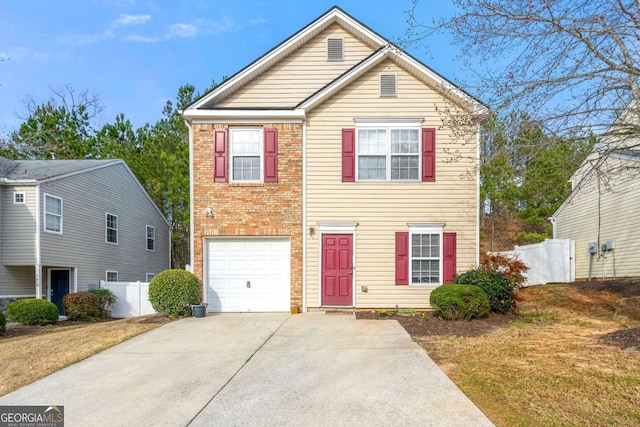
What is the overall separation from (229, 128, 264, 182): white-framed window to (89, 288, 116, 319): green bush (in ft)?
25.6

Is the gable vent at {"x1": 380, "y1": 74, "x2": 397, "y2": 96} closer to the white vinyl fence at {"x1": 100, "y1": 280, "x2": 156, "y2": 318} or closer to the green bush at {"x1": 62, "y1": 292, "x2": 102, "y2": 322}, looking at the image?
the white vinyl fence at {"x1": 100, "y1": 280, "x2": 156, "y2": 318}

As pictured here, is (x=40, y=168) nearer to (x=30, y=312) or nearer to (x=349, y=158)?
(x=30, y=312)

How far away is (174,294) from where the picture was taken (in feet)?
39.2

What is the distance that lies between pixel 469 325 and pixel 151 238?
1879cm

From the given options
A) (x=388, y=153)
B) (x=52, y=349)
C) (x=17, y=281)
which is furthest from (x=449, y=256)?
(x=17, y=281)

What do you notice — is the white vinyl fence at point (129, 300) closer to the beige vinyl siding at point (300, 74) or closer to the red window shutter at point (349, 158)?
the beige vinyl siding at point (300, 74)

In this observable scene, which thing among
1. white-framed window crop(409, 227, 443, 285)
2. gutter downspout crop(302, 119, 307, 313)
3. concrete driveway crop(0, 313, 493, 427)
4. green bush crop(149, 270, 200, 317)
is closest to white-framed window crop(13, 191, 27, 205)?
green bush crop(149, 270, 200, 317)

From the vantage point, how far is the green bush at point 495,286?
11.0 metres

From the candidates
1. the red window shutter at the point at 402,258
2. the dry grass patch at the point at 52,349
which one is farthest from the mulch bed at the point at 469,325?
the dry grass patch at the point at 52,349

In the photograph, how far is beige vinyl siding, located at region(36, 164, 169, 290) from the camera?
17.0 meters

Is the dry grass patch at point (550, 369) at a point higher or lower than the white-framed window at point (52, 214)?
lower

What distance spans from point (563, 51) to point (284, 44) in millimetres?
8103

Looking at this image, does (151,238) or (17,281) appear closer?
(17,281)

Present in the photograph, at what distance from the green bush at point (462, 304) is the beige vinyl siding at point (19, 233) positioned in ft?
44.6
